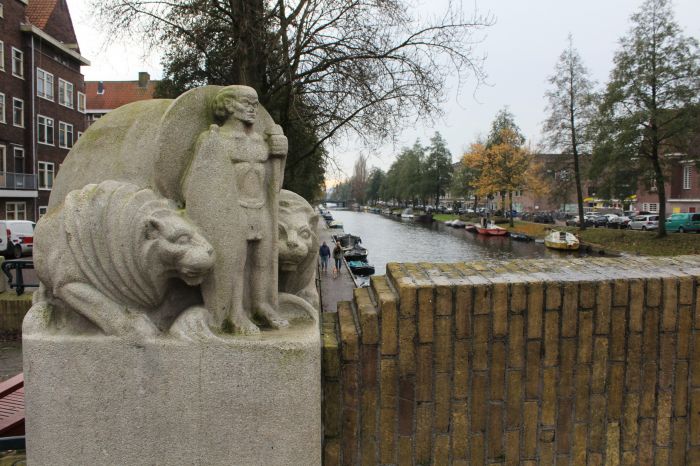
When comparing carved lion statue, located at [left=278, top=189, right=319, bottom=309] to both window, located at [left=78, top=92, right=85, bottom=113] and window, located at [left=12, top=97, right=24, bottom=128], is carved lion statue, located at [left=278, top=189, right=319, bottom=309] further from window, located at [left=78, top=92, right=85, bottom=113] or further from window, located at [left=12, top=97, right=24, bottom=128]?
window, located at [left=78, top=92, right=85, bottom=113]

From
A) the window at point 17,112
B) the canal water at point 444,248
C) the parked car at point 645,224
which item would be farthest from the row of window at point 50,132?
the parked car at point 645,224

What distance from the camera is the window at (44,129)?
3372cm

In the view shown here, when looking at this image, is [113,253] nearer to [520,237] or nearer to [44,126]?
[44,126]

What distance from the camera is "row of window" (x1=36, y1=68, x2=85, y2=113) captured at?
110ft

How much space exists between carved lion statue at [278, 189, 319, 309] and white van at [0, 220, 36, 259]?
19.7 metres

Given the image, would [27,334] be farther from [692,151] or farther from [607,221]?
[607,221]

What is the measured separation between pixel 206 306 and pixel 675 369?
104 inches

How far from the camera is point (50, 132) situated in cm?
3491

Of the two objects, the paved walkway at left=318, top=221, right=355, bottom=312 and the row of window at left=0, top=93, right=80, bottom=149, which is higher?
the row of window at left=0, top=93, right=80, bottom=149

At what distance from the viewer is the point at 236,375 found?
2648mm

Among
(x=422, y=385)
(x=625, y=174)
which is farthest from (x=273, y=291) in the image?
(x=625, y=174)

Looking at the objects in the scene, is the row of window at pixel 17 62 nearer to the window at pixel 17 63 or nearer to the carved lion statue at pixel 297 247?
the window at pixel 17 63

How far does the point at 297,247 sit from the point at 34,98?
119 ft

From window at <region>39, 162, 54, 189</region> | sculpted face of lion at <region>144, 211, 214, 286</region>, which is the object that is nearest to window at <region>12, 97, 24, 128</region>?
window at <region>39, 162, 54, 189</region>
